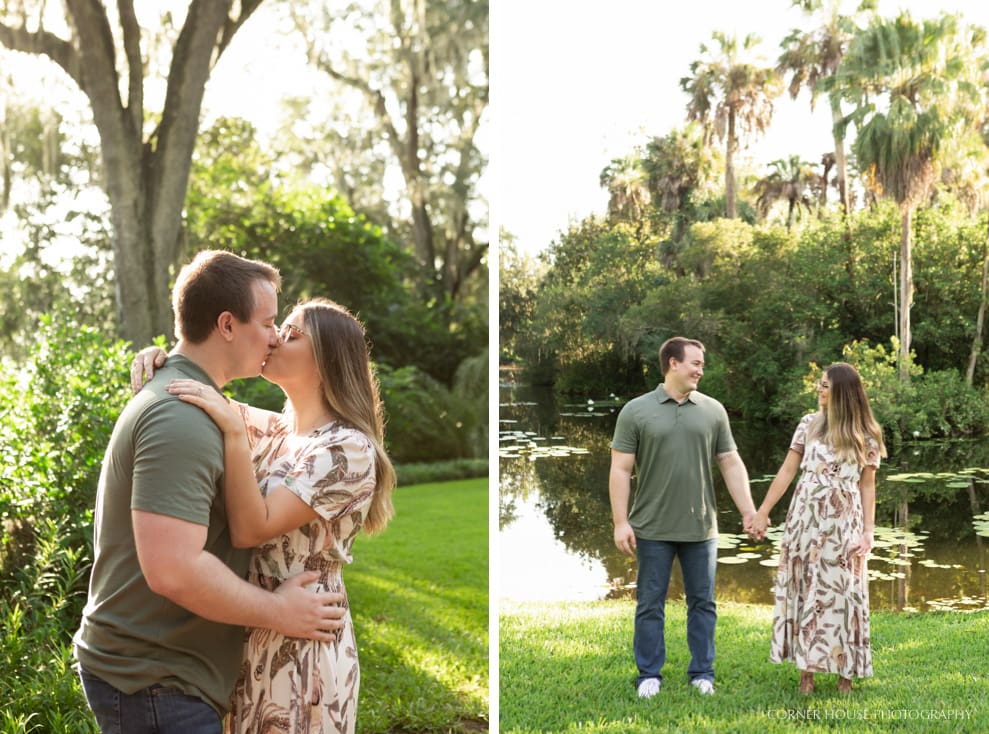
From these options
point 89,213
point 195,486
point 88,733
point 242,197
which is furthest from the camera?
point 242,197

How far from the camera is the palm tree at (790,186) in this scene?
3.45m

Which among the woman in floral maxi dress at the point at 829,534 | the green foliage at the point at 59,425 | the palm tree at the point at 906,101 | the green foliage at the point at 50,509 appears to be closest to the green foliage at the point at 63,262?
the green foliage at the point at 59,425

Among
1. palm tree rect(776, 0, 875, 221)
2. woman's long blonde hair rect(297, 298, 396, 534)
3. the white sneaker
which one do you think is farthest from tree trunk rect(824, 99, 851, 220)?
woman's long blonde hair rect(297, 298, 396, 534)

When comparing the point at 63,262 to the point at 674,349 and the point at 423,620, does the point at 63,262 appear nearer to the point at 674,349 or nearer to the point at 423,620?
the point at 423,620

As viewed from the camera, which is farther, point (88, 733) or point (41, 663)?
point (41, 663)

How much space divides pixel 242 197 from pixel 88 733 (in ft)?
32.2

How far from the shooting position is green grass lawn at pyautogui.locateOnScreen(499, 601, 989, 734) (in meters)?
3.23

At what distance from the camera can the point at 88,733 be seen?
325 centimetres

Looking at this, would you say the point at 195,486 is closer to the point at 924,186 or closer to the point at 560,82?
the point at 560,82

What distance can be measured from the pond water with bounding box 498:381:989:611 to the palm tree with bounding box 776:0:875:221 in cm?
96

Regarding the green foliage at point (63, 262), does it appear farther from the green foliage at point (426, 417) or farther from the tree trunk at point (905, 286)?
the tree trunk at point (905, 286)

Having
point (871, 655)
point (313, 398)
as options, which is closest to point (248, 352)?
point (313, 398)

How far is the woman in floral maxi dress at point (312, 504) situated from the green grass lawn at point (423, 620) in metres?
2.03

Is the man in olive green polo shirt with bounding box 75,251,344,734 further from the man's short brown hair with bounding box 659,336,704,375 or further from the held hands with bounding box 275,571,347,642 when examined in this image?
the man's short brown hair with bounding box 659,336,704,375
